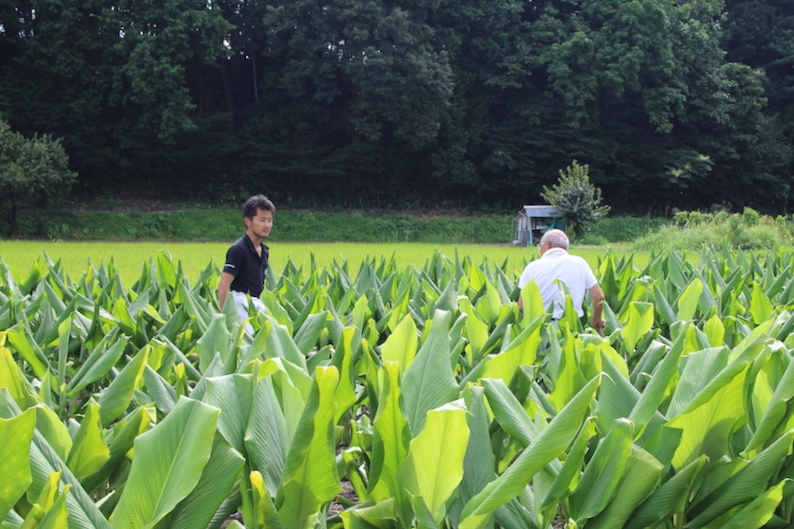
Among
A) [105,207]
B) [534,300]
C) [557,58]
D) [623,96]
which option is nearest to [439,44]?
[557,58]

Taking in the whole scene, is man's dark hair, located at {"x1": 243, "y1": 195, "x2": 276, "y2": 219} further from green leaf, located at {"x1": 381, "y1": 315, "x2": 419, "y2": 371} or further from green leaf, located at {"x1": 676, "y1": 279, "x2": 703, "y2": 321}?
green leaf, located at {"x1": 381, "y1": 315, "x2": 419, "y2": 371}

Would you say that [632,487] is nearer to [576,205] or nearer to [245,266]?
[245,266]

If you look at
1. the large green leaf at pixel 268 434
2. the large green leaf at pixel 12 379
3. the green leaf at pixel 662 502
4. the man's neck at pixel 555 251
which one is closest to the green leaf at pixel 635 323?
the green leaf at pixel 662 502

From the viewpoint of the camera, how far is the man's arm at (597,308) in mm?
3506

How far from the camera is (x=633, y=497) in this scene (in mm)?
1056

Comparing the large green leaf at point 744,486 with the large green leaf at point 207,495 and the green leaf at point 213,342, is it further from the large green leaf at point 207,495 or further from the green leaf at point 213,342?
the green leaf at point 213,342

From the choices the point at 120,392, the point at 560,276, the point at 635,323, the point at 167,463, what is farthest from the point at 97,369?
the point at 560,276

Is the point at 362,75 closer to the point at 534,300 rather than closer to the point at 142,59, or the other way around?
the point at 142,59

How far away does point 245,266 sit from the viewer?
451 cm

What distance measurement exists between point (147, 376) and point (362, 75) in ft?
108

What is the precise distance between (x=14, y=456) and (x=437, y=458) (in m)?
0.52

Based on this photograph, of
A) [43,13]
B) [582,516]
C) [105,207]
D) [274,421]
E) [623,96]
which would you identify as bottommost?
[105,207]

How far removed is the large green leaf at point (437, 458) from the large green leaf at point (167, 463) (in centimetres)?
26

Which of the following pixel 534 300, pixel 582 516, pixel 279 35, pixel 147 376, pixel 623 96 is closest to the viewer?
pixel 582 516
